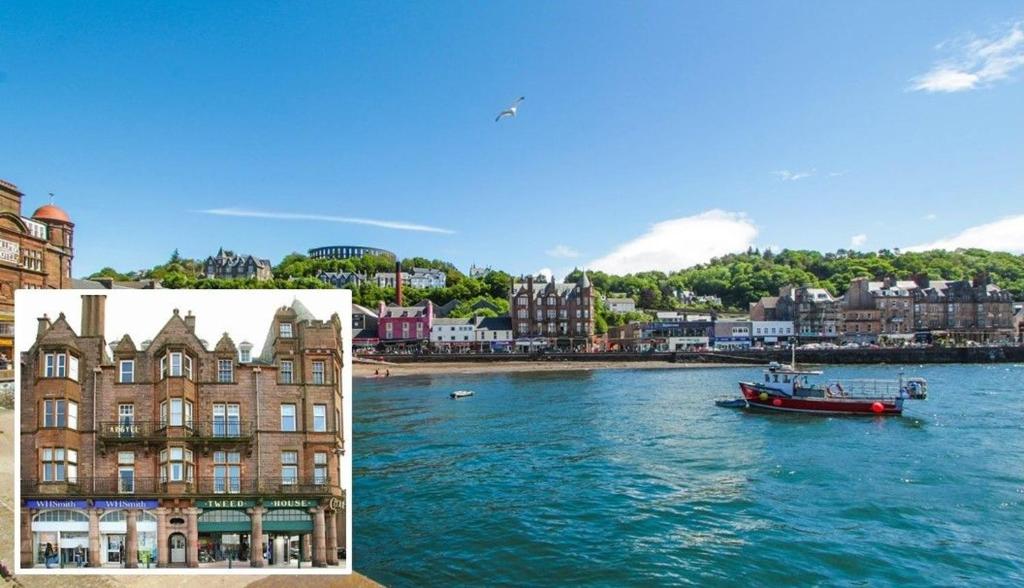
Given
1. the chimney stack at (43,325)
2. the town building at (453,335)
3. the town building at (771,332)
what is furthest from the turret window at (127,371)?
the town building at (771,332)

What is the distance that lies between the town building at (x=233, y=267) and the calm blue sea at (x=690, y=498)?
13935 centimetres

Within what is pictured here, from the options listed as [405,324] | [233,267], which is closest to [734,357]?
[405,324]

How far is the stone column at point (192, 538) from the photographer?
7.45 metres

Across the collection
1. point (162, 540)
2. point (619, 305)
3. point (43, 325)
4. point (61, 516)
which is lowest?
point (162, 540)

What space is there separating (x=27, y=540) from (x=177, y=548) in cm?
188

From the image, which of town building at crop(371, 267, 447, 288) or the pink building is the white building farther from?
town building at crop(371, 267, 447, 288)

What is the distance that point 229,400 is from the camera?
776 centimetres

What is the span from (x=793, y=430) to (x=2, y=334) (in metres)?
43.1

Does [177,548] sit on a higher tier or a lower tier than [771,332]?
higher

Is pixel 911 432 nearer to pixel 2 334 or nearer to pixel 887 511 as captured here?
pixel 887 511

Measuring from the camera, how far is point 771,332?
10669 centimetres

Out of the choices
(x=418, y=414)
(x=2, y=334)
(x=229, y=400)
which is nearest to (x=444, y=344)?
(x=418, y=414)

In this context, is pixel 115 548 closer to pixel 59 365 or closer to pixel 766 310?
pixel 59 365

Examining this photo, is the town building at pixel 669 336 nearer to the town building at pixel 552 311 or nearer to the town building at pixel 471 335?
the town building at pixel 552 311
